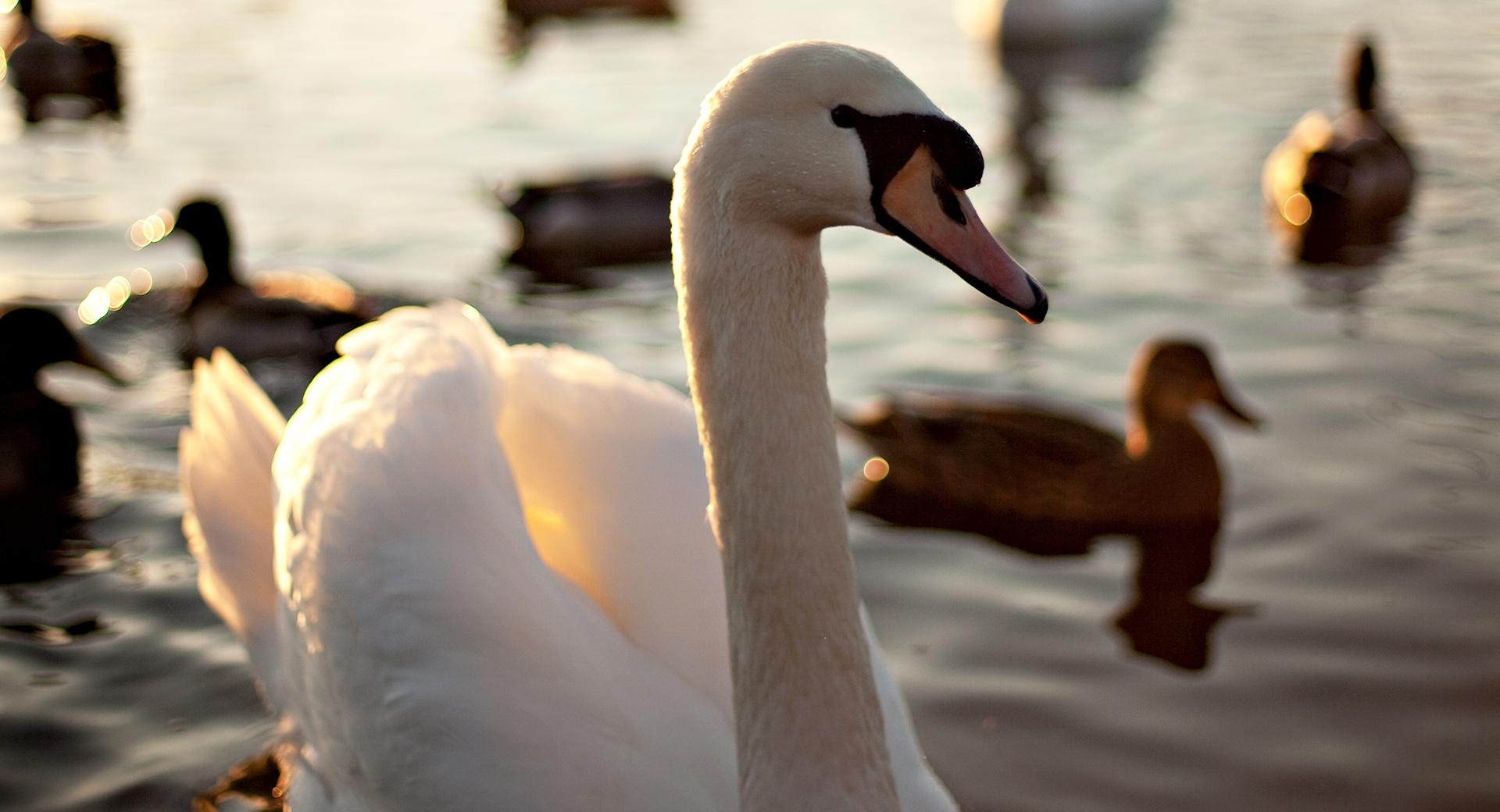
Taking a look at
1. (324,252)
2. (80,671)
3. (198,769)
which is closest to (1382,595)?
(198,769)

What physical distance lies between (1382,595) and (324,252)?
20.1 feet

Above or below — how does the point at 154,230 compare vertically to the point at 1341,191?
below

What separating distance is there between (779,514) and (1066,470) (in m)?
3.64

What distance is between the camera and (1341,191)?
953 cm

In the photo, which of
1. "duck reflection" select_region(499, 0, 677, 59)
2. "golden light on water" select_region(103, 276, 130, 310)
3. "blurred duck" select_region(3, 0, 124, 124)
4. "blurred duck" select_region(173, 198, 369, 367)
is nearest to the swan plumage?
"blurred duck" select_region(173, 198, 369, 367)

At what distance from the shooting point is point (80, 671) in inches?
214

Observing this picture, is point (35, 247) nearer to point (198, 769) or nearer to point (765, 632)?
point (198, 769)

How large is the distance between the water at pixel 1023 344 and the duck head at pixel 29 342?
386 millimetres

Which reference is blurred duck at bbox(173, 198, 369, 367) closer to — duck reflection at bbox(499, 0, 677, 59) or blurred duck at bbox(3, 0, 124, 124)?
blurred duck at bbox(3, 0, 124, 124)

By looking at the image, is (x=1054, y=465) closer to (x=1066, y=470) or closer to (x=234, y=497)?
(x=1066, y=470)

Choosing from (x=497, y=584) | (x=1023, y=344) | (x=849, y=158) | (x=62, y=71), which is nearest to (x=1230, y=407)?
(x=1023, y=344)

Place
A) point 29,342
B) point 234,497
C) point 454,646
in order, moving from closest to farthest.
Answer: point 454,646 < point 234,497 < point 29,342

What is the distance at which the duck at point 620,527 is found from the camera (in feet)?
9.20

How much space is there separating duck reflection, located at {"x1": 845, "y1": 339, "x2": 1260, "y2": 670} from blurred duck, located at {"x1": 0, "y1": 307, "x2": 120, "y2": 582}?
2.96 metres
